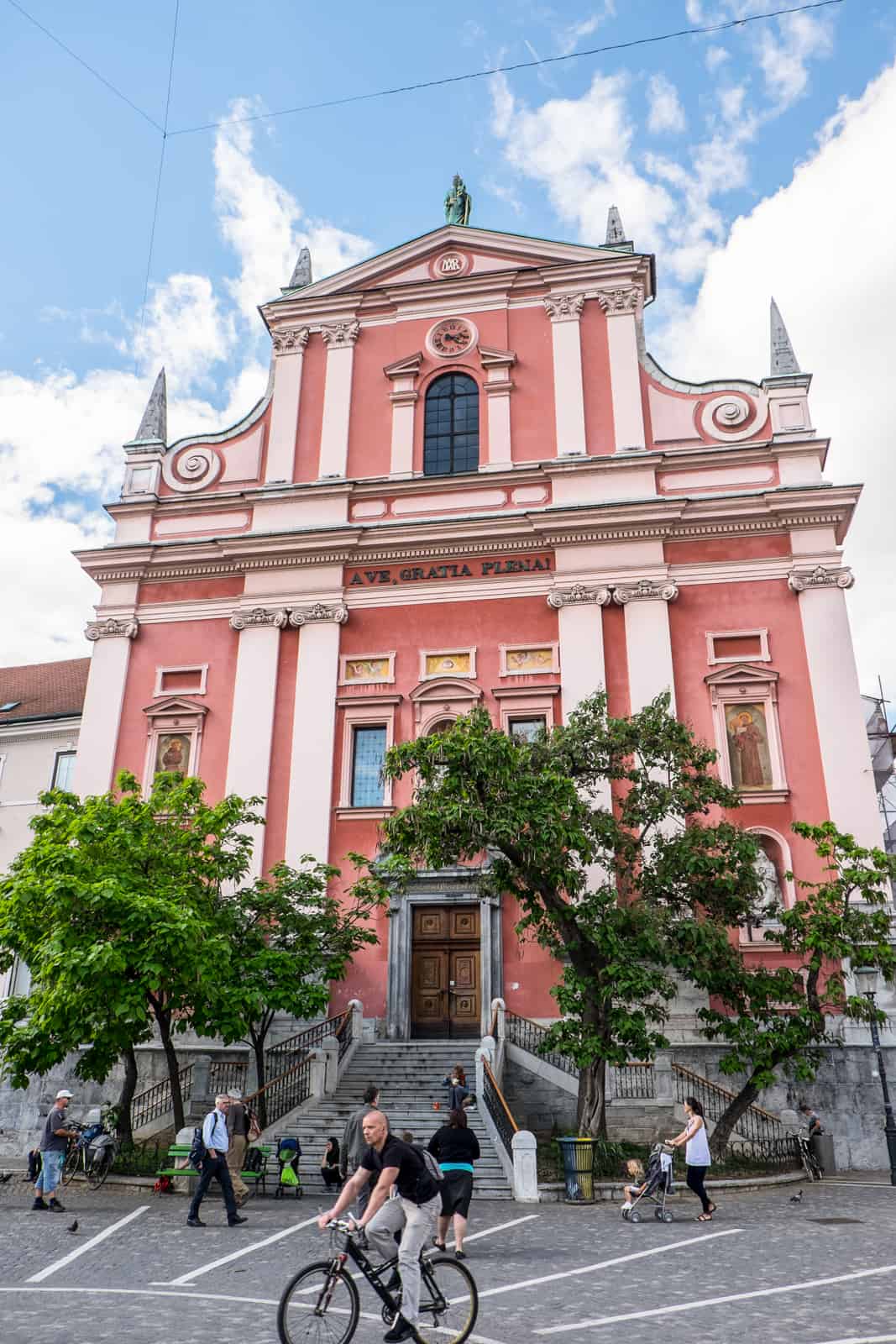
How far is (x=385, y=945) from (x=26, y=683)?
17.5 metres

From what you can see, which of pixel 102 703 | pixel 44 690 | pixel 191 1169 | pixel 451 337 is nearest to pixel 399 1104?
pixel 191 1169

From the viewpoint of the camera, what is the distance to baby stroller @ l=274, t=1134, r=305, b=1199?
1368 centimetres

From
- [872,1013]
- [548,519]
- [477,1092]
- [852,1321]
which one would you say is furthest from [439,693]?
[852,1321]

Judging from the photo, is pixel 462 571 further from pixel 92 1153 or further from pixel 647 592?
pixel 92 1153

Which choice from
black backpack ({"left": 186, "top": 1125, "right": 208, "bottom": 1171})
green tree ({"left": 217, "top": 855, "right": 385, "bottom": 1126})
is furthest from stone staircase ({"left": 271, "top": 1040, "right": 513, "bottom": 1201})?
black backpack ({"left": 186, "top": 1125, "right": 208, "bottom": 1171})

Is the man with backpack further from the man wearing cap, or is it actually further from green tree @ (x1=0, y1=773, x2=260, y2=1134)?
green tree @ (x1=0, y1=773, x2=260, y2=1134)

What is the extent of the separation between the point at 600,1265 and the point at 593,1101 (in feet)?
19.4

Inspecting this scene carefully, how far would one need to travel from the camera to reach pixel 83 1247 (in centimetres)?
1030

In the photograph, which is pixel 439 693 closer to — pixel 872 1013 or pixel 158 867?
pixel 158 867

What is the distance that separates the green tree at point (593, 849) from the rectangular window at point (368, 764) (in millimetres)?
5925

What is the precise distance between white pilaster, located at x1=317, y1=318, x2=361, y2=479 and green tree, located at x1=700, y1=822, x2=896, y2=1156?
14.5m

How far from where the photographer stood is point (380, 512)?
2439cm

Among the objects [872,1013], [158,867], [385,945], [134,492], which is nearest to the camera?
[872,1013]

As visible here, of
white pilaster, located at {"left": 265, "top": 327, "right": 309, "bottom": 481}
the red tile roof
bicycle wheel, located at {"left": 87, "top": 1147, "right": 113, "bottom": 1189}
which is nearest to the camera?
bicycle wheel, located at {"left": 87, "top": 1147, "right": 113, "bottom": 1189}
